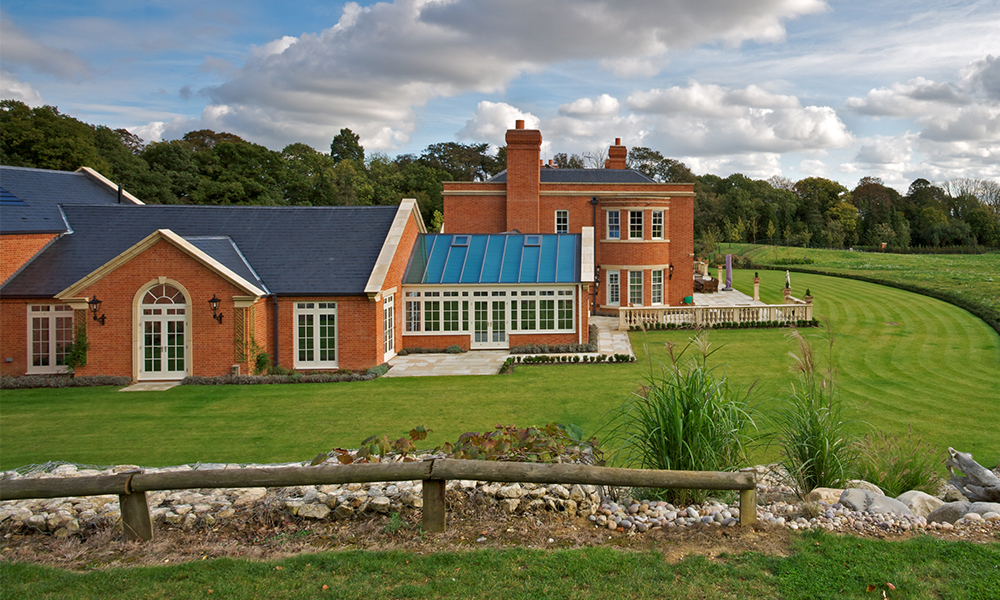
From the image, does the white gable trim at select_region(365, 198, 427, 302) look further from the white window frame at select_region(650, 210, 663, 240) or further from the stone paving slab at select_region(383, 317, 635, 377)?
the white window frame at select_region(650, 210, 663, 240)

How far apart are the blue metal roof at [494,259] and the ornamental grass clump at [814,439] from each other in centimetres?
1386

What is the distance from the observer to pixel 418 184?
5844 cm

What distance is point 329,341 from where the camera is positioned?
17406 mm

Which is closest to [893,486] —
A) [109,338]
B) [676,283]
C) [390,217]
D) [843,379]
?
[843,379]

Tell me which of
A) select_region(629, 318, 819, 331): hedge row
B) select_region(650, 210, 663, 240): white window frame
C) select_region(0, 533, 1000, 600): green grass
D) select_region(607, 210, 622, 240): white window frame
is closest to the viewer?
select_region(0, 533, 1000, 600): green grass

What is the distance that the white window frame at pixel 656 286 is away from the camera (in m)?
27.2

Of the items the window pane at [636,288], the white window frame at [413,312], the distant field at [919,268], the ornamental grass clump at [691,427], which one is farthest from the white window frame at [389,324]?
the distant field at [919,268]

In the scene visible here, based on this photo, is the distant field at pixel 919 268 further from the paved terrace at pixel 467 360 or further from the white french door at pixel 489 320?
the white french door at pixel 489 320

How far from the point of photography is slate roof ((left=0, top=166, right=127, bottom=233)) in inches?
690

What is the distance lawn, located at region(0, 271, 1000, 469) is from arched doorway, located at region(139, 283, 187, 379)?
1390mm

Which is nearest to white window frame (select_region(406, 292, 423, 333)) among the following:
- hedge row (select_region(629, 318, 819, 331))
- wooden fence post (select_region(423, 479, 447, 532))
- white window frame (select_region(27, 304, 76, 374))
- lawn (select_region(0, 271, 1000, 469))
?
lawn (select_region(0, 271, 1000, 469))


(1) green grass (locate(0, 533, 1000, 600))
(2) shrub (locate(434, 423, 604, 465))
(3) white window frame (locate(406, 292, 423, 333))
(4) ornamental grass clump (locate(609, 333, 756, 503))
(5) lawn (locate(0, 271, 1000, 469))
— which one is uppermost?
(3) white window frame (locate(406, 292, 423, 333))

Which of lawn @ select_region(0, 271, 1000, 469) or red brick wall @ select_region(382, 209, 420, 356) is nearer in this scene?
lawn @ select_region(0, 271, 1000, 469)

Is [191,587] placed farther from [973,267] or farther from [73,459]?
[973,267]
